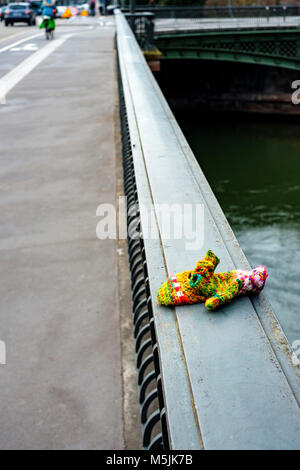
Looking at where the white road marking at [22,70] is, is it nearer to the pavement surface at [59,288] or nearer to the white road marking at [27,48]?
the white road marking at [27,48]

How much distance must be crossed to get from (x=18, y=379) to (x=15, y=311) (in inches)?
33.4

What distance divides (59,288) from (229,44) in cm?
2725

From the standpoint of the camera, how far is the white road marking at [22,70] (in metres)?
14.3

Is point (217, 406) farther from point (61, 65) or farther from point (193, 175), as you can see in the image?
point (61, 65)

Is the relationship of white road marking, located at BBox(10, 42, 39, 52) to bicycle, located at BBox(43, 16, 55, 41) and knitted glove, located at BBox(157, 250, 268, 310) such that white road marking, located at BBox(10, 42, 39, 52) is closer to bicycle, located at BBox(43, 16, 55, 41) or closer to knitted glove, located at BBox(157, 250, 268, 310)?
bicycle, located at BBox(43, 16, 55, 41)

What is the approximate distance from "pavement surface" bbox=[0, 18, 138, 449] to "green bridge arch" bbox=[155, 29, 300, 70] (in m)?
19.3

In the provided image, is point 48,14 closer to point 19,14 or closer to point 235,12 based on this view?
point 235,12

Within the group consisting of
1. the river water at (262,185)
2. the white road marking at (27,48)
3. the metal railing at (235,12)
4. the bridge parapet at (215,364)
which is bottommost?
the river water at (262,185)

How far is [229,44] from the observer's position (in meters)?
29.7

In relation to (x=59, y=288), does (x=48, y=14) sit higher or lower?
higher

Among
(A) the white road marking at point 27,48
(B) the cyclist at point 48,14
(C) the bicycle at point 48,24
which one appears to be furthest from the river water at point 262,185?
(B) the cyclist at point 48,14

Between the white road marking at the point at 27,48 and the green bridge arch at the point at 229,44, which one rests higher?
the white road marking at the point at 27,48

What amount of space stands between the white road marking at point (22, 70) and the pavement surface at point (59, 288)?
3714mm

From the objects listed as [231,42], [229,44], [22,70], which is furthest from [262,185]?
[22,70]
